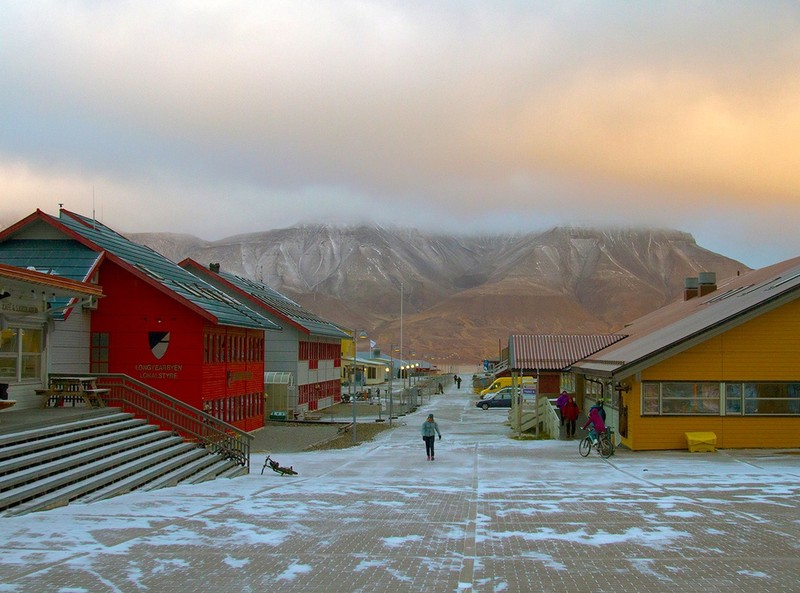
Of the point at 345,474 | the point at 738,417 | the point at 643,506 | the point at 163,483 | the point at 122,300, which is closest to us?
the point at 643,506

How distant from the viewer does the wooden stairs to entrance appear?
14.5 metres

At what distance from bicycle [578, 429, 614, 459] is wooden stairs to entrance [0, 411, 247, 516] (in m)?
10.3

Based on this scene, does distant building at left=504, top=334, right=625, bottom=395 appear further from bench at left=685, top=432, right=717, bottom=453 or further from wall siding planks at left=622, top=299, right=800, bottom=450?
bench at left=685, top=432, right=717, bottom=453

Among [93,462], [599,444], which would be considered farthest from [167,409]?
[599,444]

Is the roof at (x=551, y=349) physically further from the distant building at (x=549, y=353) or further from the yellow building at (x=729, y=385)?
the yellow building at (x=729, y=385)

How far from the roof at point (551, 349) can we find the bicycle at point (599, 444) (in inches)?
1369

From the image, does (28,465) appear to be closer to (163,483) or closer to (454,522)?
(163,483)

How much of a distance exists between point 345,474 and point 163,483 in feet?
Answer: 18.6

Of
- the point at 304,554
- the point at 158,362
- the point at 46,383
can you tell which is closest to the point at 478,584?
the point at 304,554

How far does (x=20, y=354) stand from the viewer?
73.1 ft

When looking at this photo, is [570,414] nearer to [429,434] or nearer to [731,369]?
[731,369]

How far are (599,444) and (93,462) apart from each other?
14.8m

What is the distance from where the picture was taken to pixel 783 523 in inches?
514

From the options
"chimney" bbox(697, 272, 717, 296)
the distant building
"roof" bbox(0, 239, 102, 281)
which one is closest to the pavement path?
"roof" bbox(0, 239, 102, 281)
